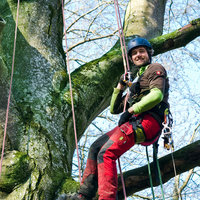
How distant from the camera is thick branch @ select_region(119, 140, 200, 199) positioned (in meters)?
2.55

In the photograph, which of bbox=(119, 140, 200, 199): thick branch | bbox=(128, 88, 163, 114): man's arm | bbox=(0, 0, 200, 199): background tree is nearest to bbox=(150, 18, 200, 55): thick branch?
bbox=(0, 0, 200, 199): background tree

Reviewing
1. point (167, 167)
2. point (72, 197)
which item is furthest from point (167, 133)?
point (72, 197)

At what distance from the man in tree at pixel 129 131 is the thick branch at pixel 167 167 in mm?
183

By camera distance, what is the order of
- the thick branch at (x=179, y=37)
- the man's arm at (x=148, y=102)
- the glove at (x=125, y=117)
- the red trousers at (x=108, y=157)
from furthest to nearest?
the thick branch at (x=179, y=37) < the glove at (x=125, y=117) < the man's arm at (x=148, y=102) < the red trousers at (x=108, y=157)

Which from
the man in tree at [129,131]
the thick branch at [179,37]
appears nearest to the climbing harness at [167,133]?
the man in tree at [129,131]

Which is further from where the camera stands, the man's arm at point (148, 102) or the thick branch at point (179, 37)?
the thick branch at point (179, 37)

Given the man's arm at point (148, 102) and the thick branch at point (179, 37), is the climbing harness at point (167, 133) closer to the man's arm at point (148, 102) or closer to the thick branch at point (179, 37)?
the man's arm at point (148, 102)

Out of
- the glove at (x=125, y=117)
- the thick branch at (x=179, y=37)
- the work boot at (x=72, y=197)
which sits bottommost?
the work boot at (x=72, y=197)

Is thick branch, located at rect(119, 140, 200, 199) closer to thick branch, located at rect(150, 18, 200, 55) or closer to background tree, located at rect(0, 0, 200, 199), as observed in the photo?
background tree, located at rect(0, 0, 200, 199)

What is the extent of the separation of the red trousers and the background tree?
0.16 meters

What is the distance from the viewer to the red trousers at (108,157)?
7.82ft

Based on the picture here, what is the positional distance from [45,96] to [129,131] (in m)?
1.00

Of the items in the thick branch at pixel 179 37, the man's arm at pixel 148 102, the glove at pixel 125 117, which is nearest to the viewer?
the man's arm at pixel 148 102

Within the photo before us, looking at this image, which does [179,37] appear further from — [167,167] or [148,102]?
[167,167]
